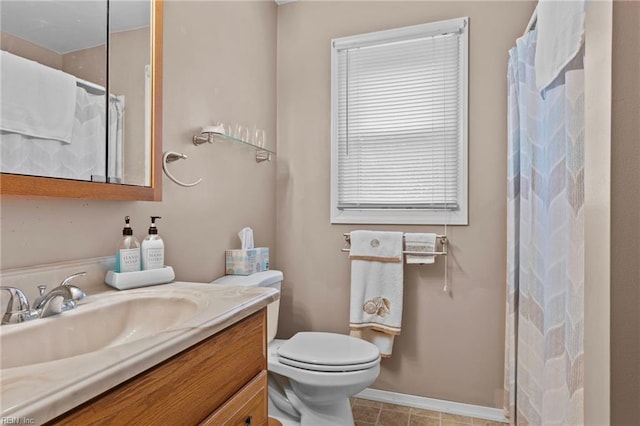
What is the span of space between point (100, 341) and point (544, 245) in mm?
1433

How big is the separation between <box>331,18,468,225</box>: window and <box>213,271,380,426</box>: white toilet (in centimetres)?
72

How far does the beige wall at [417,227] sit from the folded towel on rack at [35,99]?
1.41 metres

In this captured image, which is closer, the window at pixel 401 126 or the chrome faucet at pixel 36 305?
the chrome faucet at pixel 36 305

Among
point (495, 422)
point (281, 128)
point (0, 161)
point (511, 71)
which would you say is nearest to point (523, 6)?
point (511, 71)

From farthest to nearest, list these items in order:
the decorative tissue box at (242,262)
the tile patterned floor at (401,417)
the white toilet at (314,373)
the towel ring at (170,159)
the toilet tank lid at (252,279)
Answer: the tile patterned floor at (401,417) < the decorative tissue box at (242,262) < the toilet tank lid at (252,279) < the white toilet at (314,373) < the towel ring at (170,159)

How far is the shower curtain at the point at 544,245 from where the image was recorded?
1.04 metres

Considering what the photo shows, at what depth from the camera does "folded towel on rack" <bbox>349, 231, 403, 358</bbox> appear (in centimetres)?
201

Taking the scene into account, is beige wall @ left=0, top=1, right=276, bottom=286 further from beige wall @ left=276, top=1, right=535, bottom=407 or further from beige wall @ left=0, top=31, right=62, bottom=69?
beige wall @ left=0, top=31, right=62, bottom=69

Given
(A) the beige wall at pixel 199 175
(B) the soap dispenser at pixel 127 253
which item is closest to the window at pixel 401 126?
(A) the beige wall at pixel 199 175

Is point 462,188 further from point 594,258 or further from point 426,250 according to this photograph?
point 594,258

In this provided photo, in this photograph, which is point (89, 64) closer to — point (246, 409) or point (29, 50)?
point (29, 50)

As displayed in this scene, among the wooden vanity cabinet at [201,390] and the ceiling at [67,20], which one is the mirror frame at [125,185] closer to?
the ceiling at [67,20]

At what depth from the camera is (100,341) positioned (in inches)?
36.4

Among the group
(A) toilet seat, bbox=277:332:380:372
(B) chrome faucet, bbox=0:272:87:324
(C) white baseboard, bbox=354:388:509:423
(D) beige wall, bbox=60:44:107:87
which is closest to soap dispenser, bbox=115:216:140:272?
(B) chrome faucet, bbox=0:272:87:324
